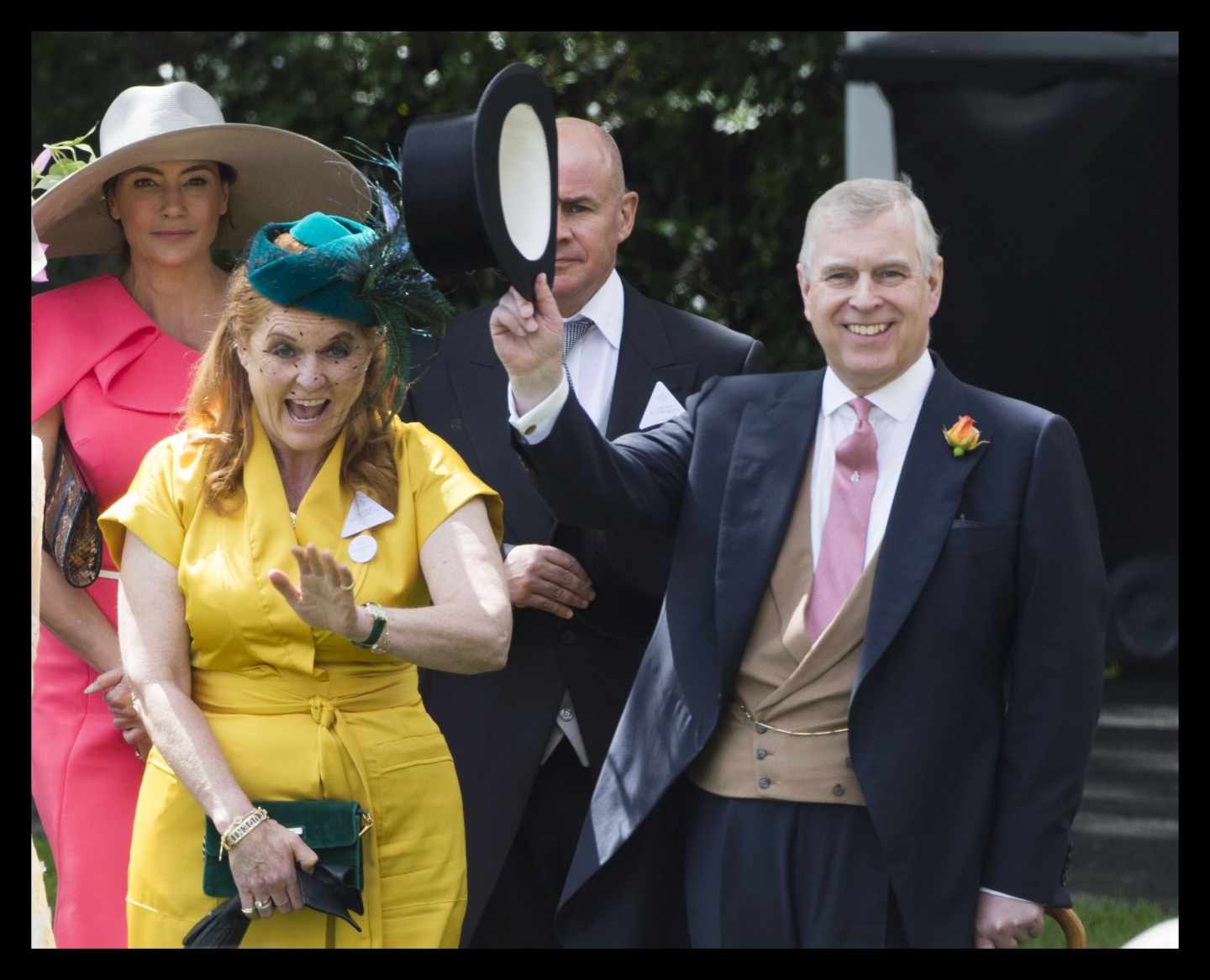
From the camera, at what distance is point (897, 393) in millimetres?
3273

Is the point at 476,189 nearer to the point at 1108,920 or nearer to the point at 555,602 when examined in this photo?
the point at 555,602

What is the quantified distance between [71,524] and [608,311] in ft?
3.90

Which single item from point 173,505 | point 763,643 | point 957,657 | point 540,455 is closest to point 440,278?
point 540,455

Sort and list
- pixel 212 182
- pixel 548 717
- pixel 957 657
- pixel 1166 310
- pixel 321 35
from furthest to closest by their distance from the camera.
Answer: pixel 321 35 < pixel 1166 310 < pixel 212 182 < pixel 548 717 < pixel 957 657

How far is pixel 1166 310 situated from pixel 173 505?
6195 mm

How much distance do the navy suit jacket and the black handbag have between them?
1034mm

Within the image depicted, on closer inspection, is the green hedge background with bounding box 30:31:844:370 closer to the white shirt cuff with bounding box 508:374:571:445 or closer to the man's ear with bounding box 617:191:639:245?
the man's ear with bounding box 617:191:639:245

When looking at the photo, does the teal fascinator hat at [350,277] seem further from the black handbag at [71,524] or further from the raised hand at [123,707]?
the raised hand at [123,707]

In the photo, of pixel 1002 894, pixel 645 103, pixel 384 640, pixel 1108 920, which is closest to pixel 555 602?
pixel 384 640

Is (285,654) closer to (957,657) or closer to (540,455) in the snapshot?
(540,455)

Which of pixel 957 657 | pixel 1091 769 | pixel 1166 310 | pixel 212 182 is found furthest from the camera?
pixel 1166 310

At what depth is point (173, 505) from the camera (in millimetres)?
3258

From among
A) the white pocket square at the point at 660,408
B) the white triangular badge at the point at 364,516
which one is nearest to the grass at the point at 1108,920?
the white pocket square at the point at 660,408

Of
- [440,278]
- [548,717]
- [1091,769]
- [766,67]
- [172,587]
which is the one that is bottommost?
[1091,769]
